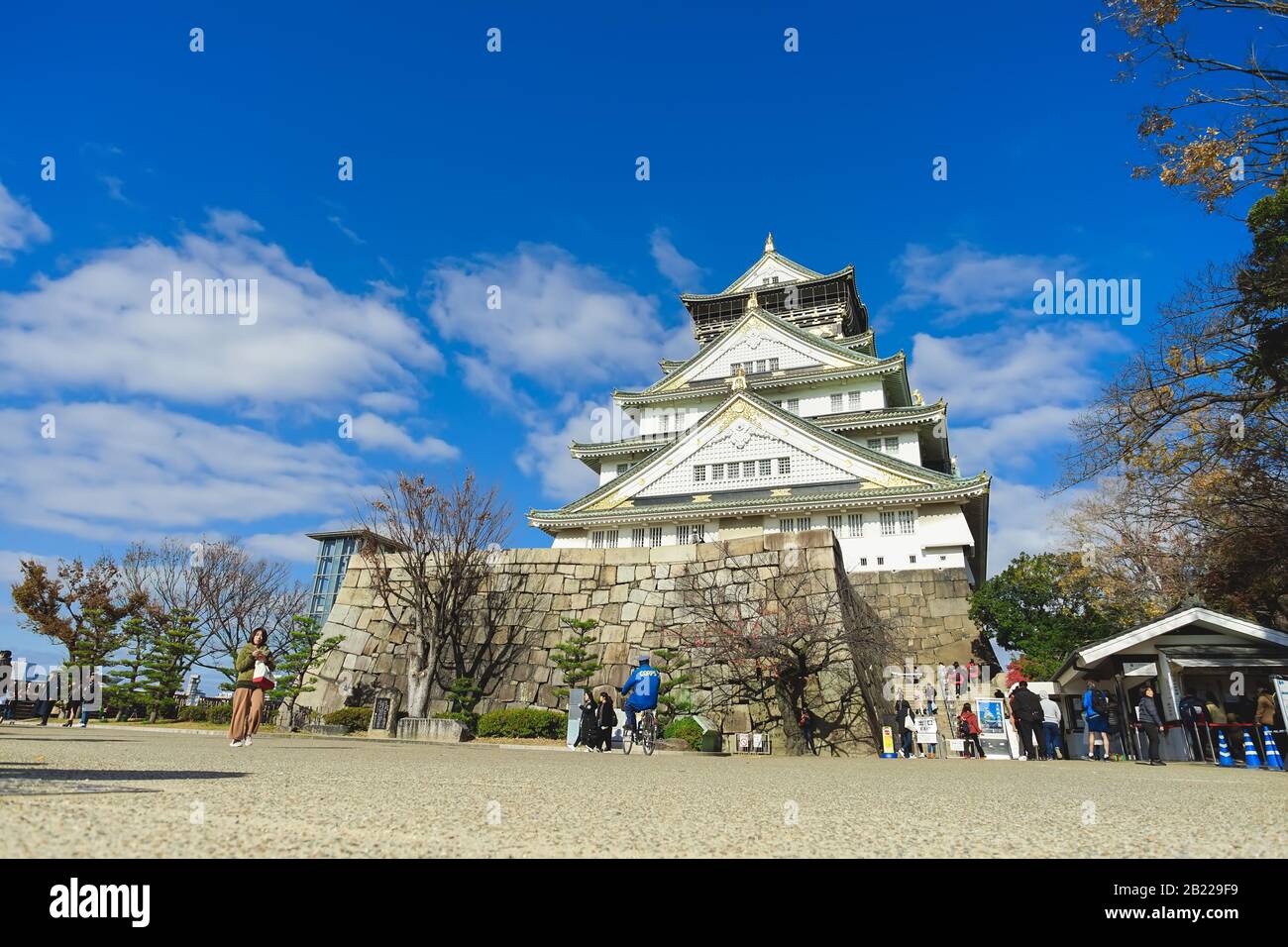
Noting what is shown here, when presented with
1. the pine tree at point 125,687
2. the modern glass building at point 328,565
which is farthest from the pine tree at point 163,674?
the modern glass building at point 328,565

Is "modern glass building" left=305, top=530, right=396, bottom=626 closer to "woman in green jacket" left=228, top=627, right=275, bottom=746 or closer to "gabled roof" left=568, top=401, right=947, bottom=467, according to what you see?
"gabled roof" left=568, top=401, right=947, bottom=467

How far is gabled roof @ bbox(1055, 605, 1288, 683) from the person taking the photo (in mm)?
13812

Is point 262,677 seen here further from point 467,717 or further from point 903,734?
point 903,734

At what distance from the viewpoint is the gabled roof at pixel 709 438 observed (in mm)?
29931

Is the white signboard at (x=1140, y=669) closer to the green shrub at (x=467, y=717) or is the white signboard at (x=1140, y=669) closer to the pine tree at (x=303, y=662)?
the green shrub at (x=467, y=717)

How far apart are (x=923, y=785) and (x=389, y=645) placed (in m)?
18.4

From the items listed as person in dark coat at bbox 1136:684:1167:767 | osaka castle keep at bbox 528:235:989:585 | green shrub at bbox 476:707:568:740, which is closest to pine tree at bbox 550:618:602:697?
green shrub at bbox 476:707:568:740

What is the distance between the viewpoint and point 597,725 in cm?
1470

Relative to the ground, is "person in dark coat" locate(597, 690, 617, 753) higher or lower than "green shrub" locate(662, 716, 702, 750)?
higher

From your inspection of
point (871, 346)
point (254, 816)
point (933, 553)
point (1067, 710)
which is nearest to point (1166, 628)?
point (1067, 710)

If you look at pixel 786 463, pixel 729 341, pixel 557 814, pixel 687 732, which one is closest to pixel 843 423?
pixel 786 463

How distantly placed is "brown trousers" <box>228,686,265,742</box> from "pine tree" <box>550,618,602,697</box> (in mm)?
9717

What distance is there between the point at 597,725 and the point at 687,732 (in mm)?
2212
